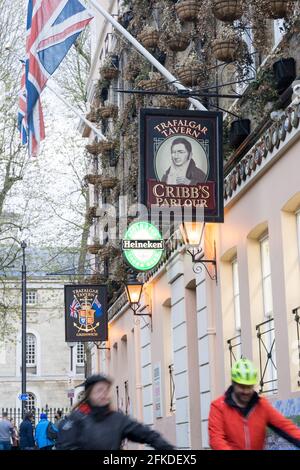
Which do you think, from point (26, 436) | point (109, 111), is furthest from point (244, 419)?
point (109, 111)

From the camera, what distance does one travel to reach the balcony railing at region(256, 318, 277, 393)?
14.9 metres

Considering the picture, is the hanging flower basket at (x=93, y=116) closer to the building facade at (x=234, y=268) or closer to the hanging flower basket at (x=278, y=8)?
the building facade at (x=234, y=268)

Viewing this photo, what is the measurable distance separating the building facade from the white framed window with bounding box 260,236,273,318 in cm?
3

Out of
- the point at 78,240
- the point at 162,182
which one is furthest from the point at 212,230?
the point at 78,240

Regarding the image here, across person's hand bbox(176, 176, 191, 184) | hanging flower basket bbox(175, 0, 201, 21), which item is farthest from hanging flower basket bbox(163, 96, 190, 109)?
person's hand bbox(176, 176, 191, 184)

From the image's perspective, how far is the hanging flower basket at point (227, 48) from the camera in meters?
15.5

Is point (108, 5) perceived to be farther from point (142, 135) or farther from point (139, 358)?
point (142, 135)

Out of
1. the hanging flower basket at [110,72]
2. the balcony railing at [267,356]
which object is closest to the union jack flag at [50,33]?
the balcony railing at [267,356]

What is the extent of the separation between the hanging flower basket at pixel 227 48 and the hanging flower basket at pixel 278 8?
186 cm

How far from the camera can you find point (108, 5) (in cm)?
3559

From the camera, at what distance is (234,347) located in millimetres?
16953

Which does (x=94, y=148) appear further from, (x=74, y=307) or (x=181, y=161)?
(x=181, y=161)

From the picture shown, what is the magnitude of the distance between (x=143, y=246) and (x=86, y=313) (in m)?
8.26
